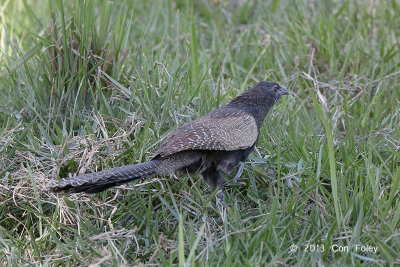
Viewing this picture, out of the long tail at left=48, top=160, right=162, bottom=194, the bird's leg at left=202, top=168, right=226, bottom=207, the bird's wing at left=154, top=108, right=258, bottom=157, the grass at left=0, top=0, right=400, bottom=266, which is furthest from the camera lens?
the bird's leg at left=202, top=168, right=226, bottom=207

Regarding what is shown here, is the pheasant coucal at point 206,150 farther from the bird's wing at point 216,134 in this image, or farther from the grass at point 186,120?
the grass at point 186,120

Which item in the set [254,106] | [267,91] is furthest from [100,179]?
[267,91]

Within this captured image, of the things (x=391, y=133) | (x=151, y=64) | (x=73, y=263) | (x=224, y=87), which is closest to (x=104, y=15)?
(x=151, y=64)

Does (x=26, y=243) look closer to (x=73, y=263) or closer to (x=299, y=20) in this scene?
(x=73, y=263)

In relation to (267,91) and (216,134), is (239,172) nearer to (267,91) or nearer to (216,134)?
(216,134)

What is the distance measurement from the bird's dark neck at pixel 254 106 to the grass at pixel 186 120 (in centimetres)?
23

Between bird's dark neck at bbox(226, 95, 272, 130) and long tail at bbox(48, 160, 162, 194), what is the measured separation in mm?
1142

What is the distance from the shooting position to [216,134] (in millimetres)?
3773

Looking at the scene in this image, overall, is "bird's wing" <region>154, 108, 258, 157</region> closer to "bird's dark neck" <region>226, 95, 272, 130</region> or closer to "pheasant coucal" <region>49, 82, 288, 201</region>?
"pheasant coucal" <region>49, 82, 288, 201</region>

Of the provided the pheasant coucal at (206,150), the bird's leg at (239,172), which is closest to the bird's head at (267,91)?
the pheasant coucal at (206,150)

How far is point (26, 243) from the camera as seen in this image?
3.45 metres

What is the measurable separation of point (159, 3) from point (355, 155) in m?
3.64

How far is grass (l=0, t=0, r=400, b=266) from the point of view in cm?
328

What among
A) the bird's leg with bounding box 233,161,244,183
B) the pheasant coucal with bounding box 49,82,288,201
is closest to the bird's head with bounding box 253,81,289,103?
the pheasant coucal with bounding box 49,82,288,201
